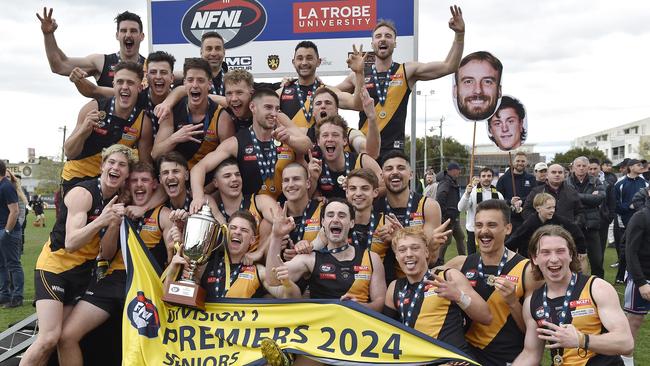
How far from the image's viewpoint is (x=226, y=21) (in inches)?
398

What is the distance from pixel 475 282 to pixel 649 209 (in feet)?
A: 8.17

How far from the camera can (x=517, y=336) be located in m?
4.55

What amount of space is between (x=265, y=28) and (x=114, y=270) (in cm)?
575

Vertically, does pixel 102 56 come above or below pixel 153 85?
above

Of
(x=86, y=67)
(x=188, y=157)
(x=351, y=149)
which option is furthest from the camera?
(x=86, y=67)

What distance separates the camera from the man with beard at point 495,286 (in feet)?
14.9

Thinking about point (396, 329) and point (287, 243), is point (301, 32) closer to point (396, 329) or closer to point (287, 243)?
point (287, 243)

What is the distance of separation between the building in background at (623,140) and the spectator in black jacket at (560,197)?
211ft

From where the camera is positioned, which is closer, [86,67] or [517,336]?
[517,336]

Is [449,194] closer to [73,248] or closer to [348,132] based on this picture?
[348,132]

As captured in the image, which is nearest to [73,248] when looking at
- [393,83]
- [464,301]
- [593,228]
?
[464,301]

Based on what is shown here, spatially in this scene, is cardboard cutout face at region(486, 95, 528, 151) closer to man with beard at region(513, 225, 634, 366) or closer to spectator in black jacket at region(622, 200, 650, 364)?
spectator in black jacket at region(622, 200, 650, 364)

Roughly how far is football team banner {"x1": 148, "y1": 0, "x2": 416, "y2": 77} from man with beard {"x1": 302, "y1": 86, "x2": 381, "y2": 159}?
3.61 m

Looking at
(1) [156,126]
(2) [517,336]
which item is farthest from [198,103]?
(2) [517,336]
